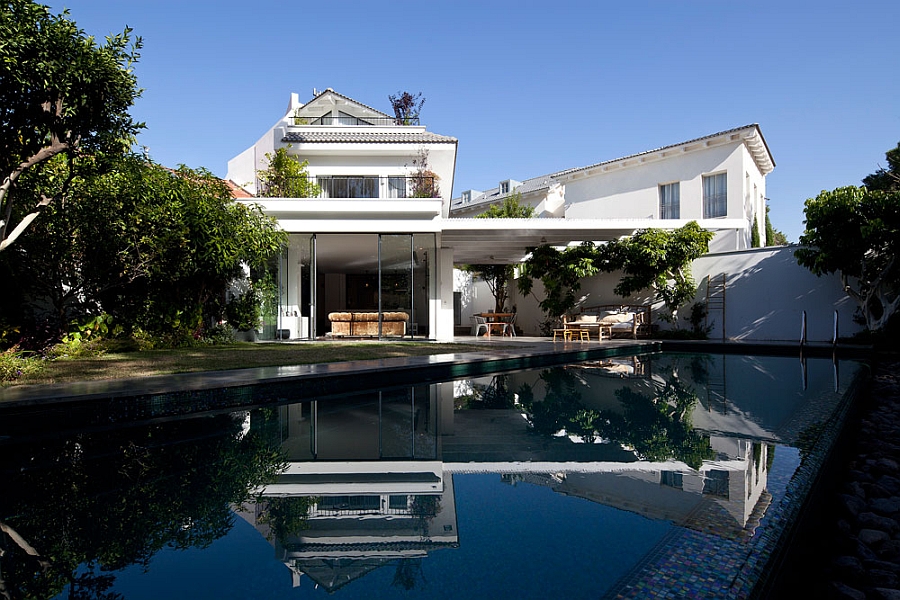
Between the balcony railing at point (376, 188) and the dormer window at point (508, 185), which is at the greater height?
the dormer window at point (508, 185)

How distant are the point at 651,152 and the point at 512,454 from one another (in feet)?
61.7

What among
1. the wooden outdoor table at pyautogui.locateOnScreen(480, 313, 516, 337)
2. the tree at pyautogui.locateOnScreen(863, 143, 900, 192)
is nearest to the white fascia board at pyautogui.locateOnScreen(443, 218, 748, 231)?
the wooden outdoor table at pyautogui.locateOnScreen(480, 313, 516, 337)

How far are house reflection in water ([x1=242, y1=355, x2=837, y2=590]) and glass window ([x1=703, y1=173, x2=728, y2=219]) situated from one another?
13027 mm

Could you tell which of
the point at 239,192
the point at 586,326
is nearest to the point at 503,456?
the point at 586,326

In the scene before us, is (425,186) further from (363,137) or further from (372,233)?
(363,137)

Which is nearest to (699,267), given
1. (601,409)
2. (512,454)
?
(601,409)

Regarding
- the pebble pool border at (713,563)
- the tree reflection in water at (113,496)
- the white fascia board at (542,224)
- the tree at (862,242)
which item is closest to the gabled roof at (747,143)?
the white fascia board at (542,224)

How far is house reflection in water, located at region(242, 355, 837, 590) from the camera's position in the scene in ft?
7.79

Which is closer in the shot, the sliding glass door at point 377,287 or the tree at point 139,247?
the tree at point 139,247

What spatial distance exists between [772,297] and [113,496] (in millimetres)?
15388

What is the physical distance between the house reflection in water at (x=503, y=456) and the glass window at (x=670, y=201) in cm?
1382

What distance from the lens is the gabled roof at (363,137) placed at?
16.2 metres

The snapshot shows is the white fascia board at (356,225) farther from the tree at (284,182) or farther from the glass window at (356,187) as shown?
the tree at (284,182)

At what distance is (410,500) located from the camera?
2867 millimetres
